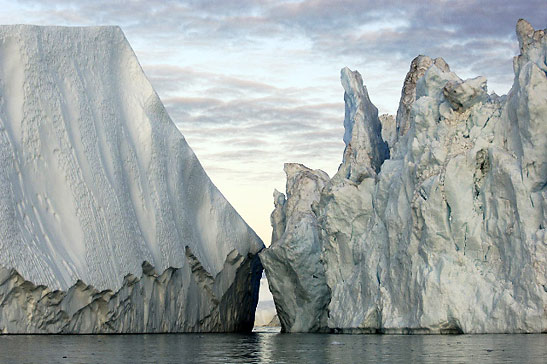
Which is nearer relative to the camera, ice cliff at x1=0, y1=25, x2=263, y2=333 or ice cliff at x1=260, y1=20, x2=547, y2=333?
ice cliff at x1=260, y1=20, x2=547, y2=333

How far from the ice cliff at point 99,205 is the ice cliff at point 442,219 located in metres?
4.40

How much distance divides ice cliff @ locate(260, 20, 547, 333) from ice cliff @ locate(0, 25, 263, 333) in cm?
440

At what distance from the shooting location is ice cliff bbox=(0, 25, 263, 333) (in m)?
26.8

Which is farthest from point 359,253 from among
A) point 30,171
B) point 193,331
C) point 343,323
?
point 30,171

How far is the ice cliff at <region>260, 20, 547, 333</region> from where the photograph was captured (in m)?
24.6

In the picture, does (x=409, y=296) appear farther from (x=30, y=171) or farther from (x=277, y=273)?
(x=30, y=171)

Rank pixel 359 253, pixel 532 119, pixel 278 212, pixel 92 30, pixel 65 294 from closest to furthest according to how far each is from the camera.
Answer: pixel 532 119 < pixel 65 294 < pixel 359 253 < pixel 92 30 < pixel 278 212

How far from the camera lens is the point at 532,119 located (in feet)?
81.7

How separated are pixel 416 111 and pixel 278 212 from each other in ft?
41.1

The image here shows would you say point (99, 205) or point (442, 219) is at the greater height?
point (99, 205)

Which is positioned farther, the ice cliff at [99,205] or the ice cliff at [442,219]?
the ice cliff at [99,205]

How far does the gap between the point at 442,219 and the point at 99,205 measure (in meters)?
11.8

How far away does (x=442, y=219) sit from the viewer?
87.6ft

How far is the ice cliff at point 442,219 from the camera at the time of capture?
2461cm
